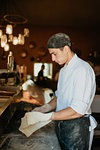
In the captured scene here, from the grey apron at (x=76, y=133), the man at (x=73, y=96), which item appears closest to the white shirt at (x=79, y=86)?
the man at (x=73, y=96)

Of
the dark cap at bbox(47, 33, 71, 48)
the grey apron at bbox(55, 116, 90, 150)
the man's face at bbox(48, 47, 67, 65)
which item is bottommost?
the grey apron at bbox(55, 116, 90, 150)

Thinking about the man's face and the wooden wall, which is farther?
the wooden wall

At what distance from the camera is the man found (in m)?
1.34

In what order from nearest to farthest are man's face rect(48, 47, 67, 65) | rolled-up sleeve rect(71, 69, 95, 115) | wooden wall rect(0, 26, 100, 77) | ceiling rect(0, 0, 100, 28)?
rolled-up sleeve rect(71, 69, 95, 115) < man's face rect(48, 47, 67, 65) < ceiling rect(0, 0, 100, 28) < wooden wall rect(0, 26, 100, 77)

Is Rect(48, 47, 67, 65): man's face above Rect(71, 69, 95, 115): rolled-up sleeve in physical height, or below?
above

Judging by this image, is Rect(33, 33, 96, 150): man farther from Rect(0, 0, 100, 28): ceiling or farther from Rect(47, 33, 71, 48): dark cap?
Rect(0, 0, 100, 28): ceiling

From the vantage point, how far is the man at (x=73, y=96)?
134 cm

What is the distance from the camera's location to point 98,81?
6.26 metres

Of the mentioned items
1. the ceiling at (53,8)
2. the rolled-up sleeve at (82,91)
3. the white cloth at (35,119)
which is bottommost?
the white cloth at (35,119)

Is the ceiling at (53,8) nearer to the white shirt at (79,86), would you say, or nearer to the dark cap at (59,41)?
the dark cap at (59,41)

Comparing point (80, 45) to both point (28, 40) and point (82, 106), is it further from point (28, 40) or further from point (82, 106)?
point (82, 106)

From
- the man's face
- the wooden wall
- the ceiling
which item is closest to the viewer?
the man's face

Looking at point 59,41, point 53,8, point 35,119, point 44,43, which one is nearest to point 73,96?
point 35,119

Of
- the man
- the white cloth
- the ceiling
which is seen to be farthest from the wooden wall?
the white cloth
